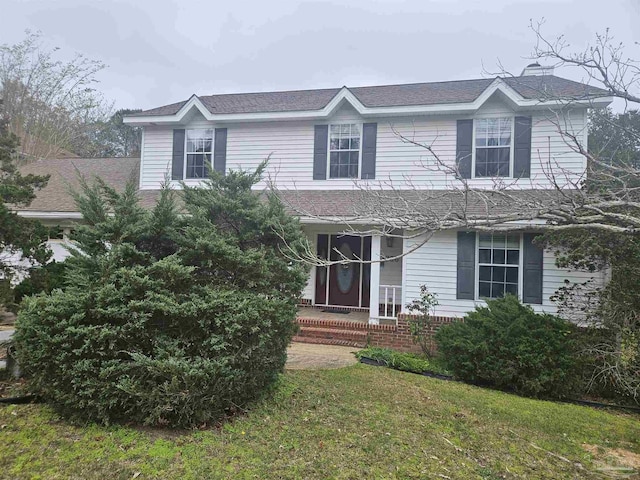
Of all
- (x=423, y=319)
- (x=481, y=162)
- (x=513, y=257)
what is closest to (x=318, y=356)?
(x=423, y=319)

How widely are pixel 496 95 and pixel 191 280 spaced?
8.48 metres

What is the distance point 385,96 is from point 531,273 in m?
5.97

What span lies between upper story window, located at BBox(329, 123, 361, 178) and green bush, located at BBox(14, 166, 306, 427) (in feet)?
19.4

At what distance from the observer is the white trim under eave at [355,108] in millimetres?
9188

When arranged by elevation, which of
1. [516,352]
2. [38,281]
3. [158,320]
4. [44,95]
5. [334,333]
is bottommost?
[334,333]

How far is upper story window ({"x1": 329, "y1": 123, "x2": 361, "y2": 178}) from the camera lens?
34.3 feet

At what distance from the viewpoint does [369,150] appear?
1029cm

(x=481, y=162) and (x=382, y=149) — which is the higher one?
(x=382, y=149)

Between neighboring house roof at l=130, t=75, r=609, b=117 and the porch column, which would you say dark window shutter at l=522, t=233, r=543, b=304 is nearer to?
the porch column

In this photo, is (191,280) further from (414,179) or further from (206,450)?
(414,179)

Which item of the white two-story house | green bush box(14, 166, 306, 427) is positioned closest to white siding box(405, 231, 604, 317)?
the white two-story house

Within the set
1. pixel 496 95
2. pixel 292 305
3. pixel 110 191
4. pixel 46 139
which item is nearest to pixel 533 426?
pixel 292 305

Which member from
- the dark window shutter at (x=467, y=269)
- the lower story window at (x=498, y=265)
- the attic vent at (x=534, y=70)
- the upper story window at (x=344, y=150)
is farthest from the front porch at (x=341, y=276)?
the attic vent at (x=534, y=70)

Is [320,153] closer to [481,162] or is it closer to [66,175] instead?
[481,162]
